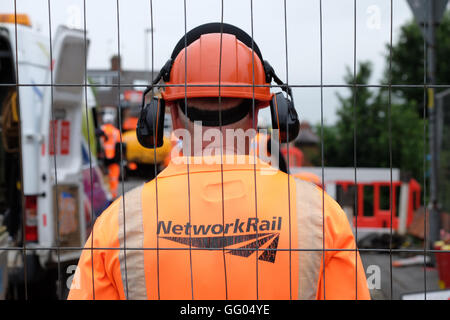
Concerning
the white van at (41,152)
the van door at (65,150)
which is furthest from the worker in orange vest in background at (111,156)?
the van door at (65,150)

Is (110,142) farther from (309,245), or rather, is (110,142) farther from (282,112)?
(309,245)

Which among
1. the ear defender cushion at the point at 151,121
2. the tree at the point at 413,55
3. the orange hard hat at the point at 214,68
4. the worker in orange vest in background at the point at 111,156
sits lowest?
the worker in orange vest in background at the point at 111,156

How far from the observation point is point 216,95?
1517mm

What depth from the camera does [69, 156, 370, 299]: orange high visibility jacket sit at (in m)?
1.42

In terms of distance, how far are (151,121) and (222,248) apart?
0.55 meters

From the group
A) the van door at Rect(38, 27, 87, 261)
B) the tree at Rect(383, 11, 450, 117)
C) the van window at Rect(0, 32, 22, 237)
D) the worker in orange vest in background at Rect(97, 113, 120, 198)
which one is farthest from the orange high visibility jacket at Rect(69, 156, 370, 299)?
the tree at Rect(383, 11, 450, 117)

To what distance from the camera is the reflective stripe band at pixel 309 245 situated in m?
1.43

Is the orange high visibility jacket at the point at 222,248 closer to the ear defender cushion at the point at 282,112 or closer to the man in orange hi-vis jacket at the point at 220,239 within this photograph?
the man in orange hi-vis jacket at the point at 220,239

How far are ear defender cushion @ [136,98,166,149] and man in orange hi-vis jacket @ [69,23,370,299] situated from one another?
21 centimetres

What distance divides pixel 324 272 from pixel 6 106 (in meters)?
4.23

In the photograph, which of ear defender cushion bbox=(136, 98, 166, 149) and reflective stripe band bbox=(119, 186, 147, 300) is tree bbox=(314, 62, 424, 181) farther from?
reflective stripe band bbox=(119, 186, 147, 300)

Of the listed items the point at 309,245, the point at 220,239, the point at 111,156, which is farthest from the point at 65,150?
the point at 309,245
